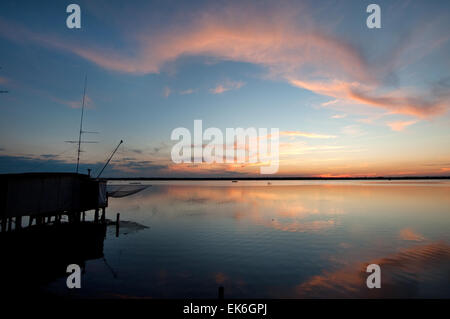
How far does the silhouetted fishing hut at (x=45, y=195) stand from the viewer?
24516 mm

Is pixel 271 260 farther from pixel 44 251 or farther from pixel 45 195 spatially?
pixel 45 195

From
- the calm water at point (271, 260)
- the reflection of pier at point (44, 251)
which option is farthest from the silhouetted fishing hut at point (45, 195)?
the calm water at point (271, 260)

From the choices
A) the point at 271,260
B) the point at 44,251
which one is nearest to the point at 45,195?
the point at 44,251

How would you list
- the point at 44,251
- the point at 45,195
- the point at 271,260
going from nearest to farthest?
the point at 271,260
the point at 45,195
the point at 44,251

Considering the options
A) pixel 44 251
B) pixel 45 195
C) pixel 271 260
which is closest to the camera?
pixel 271 260

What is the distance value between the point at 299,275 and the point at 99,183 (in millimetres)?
28932

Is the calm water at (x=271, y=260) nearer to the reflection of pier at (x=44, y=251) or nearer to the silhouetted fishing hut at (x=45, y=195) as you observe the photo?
the reflection of pier at (x=44, y=251)

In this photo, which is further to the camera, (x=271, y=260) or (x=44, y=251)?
(x=44, y=251)

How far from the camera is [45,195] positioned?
91.0 ft

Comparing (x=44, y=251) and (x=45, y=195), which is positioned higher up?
(x=45, y=195)

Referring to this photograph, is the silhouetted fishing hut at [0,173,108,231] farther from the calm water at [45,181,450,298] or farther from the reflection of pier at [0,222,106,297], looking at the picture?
the calm water at [45,181,450,298]
